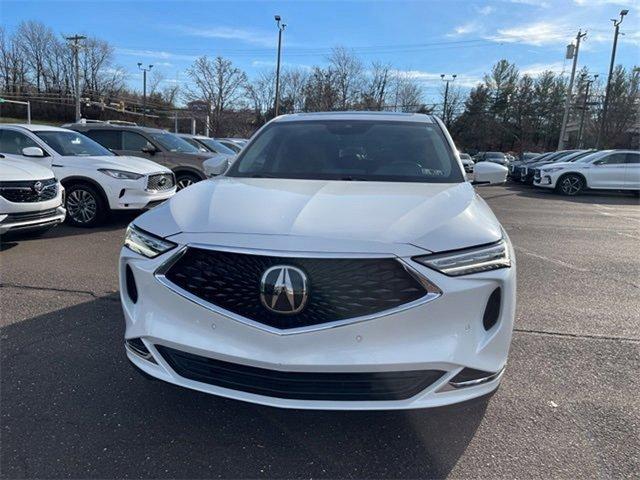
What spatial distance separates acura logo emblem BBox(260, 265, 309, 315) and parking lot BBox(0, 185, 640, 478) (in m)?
0.74

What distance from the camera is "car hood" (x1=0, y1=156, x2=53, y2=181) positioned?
20.2 feet

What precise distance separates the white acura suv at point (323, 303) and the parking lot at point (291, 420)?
1.22ft

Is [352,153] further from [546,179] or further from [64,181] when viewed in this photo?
[546,179]

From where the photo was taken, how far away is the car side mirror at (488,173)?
4.10 metres

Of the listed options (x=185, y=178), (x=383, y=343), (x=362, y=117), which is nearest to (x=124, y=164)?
(x=185, y=178)

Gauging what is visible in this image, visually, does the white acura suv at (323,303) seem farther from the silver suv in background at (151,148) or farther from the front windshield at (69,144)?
the silver suv in background at (151,148)

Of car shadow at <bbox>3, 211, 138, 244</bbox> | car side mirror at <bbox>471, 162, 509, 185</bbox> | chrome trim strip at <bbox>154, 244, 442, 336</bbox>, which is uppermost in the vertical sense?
car side mirror at <bbox>471, 162, 509, 185</bbox>

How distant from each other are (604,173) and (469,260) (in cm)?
1819

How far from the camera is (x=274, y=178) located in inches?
134

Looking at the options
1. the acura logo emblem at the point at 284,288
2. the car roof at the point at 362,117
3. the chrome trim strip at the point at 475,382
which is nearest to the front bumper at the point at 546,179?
the car roof at the point at 362,117

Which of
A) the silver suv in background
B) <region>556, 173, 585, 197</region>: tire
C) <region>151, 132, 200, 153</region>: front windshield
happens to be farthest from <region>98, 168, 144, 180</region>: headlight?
<region>556, 173, 585, 197</region>: tire

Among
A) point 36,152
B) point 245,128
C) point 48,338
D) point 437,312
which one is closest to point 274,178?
point 437,312

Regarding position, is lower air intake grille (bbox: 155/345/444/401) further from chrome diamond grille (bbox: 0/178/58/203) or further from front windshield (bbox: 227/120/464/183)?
chrome diamond grille (bbox: 0/178/58/203)

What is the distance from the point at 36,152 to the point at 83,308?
15.1 feet
